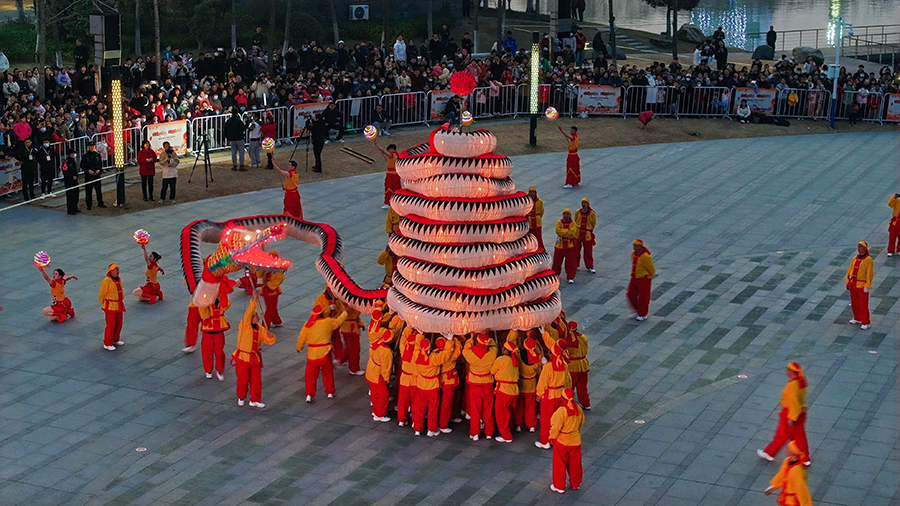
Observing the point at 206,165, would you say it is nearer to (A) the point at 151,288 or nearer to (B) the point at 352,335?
(A) the point at 151,288

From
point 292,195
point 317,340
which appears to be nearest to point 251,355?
point 317,340

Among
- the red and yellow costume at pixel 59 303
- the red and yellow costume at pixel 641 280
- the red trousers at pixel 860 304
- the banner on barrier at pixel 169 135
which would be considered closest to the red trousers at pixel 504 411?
the red and yellow costume at pixel 641 280

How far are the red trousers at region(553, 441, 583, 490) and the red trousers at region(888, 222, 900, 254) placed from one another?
38.9 ft

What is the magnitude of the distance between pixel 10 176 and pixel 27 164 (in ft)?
2.34

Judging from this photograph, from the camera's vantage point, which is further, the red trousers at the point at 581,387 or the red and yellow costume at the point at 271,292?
the red and yellow costume at the point at 271,292

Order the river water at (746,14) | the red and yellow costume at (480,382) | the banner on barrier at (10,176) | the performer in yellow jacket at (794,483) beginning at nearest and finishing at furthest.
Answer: the performer in yellow jacket at (794,483) → the red and yellow costume at (480,382) → the banner on barrier at (10,176) → the river water at (746,14)

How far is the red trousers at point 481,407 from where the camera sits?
15.8 meters

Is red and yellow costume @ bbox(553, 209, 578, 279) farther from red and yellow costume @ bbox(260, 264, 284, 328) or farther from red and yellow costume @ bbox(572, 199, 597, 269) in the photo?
red and yellow costume @ bbox(260, 264, 284, 328)

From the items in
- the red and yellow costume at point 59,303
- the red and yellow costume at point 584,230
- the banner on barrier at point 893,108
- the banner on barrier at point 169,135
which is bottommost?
the red and yellow costume at point 59,303

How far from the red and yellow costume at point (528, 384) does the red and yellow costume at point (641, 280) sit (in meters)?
4.58

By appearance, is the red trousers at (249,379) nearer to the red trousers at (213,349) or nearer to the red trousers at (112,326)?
the red trousers at (213,349)

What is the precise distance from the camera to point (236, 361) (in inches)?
658

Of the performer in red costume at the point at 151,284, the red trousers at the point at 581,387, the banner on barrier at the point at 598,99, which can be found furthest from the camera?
the banner on barrier at the point at 598,99

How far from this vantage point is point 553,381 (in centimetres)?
1525
